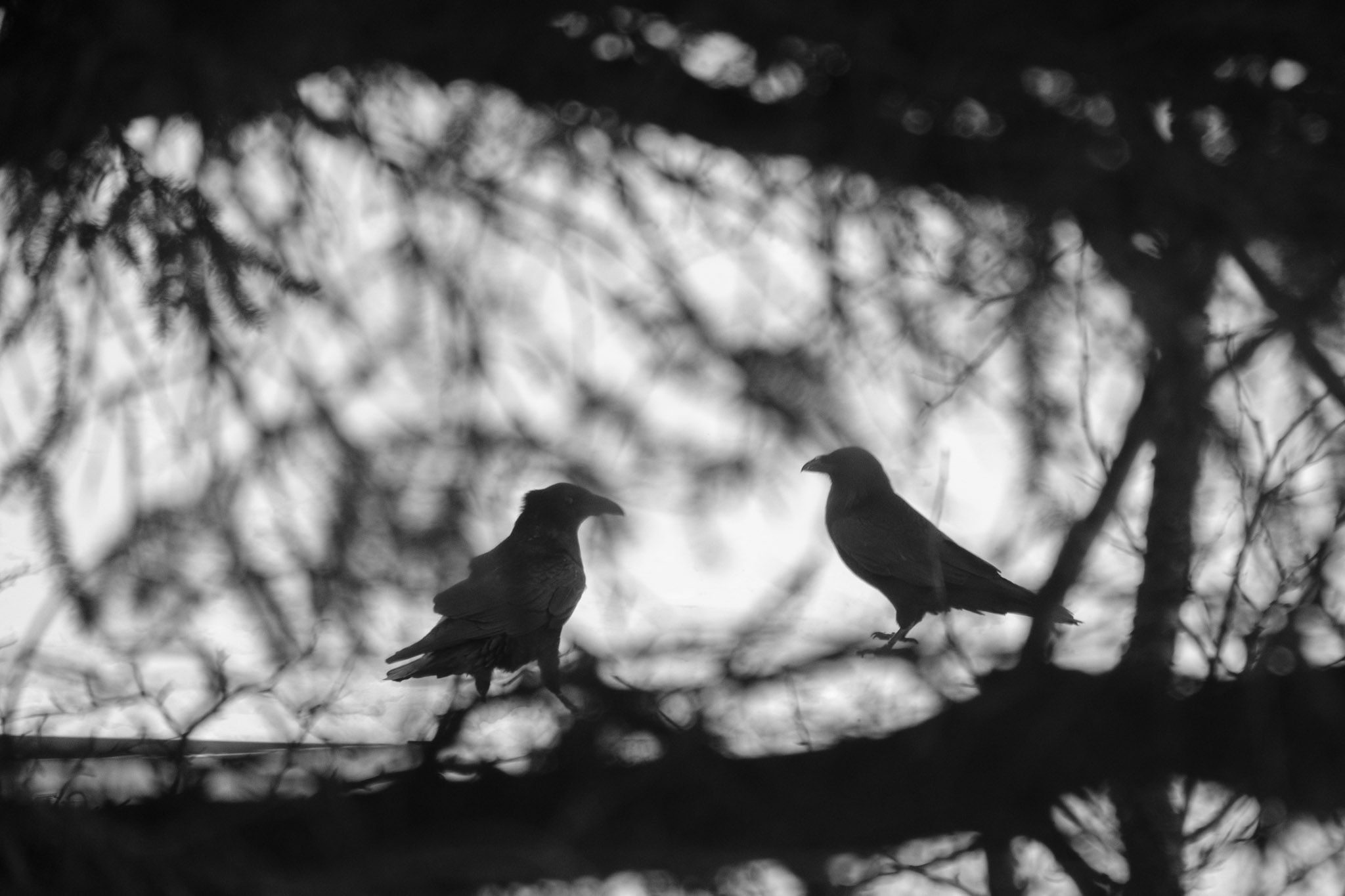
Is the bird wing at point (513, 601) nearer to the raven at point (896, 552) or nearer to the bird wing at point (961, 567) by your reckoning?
the raven at point (896, 552)

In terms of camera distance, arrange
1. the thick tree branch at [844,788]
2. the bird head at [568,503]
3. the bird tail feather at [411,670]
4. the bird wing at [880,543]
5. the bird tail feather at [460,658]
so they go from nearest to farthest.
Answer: the thick tree branch at [844,788] < the bird head at [568,503] < the bird tail feather at [411,670] < the bird tail feather at [460,658] < the bird wing at [880,543]

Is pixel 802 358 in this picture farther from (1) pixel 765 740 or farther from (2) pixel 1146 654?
(2) pixel 1146 654

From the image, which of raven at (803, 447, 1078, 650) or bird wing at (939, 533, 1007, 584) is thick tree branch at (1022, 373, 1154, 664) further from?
bird wing at (939, 533, 1007, 584)

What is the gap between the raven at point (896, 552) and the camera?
146 inches

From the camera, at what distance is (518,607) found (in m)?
3.94

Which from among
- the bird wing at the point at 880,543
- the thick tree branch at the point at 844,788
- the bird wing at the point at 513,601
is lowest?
the thick tree branch at the point at 844,788

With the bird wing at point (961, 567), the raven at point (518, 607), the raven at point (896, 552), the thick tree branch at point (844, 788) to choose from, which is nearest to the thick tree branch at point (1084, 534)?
the thick tree branch at point (844, 788)

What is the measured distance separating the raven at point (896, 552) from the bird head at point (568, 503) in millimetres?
570

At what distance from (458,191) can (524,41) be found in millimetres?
328

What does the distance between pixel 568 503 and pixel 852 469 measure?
778 millimetres

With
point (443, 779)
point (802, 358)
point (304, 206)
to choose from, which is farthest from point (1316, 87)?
point (443, 779)

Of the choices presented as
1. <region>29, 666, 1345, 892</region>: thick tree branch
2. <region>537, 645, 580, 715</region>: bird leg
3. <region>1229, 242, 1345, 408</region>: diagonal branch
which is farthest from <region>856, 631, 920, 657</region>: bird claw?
<region>1229, 242, 1345, 408</region>: diagonal branch

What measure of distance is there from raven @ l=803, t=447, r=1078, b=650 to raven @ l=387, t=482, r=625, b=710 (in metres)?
0.91

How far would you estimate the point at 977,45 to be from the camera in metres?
2.20
